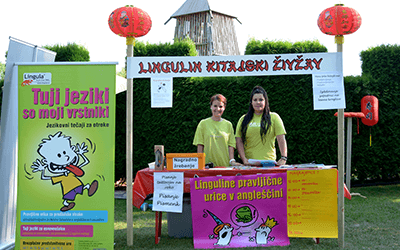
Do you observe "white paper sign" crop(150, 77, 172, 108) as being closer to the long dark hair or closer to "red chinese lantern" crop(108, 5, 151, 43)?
"red chinese lantern" crop(108, 5, 151, 43)

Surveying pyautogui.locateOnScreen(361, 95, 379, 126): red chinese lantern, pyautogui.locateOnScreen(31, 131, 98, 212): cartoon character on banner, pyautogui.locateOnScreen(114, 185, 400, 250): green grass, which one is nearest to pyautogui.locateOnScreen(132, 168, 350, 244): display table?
pyautogui.locateOnScreen(114, 185, 400, 250): green grass

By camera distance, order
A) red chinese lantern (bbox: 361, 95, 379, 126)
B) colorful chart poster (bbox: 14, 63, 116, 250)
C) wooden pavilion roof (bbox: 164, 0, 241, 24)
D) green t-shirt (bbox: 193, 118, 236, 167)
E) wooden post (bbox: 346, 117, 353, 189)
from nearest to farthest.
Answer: colorful chart poster (bbox: 14, 63, 116, 250) < green t-shirt (bbox: 193, 118, 236, 167) < wooden post (bbox: 346, 117, 353, 189) < red chinese lantern (bbox: 361, 95, 379, 126) < wooden pavilion roof (bbox: 164, 0, 241, 24)

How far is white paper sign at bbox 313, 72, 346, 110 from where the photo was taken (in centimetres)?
327

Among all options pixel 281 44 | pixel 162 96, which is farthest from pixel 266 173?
pixel 281 44

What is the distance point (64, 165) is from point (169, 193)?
0.99 metres

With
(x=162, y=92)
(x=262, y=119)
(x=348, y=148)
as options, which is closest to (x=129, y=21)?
(x=162, y=92)

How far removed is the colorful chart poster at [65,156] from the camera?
3008 mm

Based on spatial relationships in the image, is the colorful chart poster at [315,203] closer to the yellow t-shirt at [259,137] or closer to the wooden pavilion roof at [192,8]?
the yellow t-shirt at [259,137]

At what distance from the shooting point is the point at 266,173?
3250mm

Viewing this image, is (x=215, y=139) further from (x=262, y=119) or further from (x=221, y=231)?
(x=221, y=231)

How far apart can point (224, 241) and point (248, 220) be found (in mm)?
301

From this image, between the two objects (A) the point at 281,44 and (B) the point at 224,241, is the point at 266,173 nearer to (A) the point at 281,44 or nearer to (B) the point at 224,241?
(B) the point at 224,241

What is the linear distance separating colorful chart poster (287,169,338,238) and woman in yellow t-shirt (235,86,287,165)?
34 cm

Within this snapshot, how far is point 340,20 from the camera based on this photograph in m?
3.20
